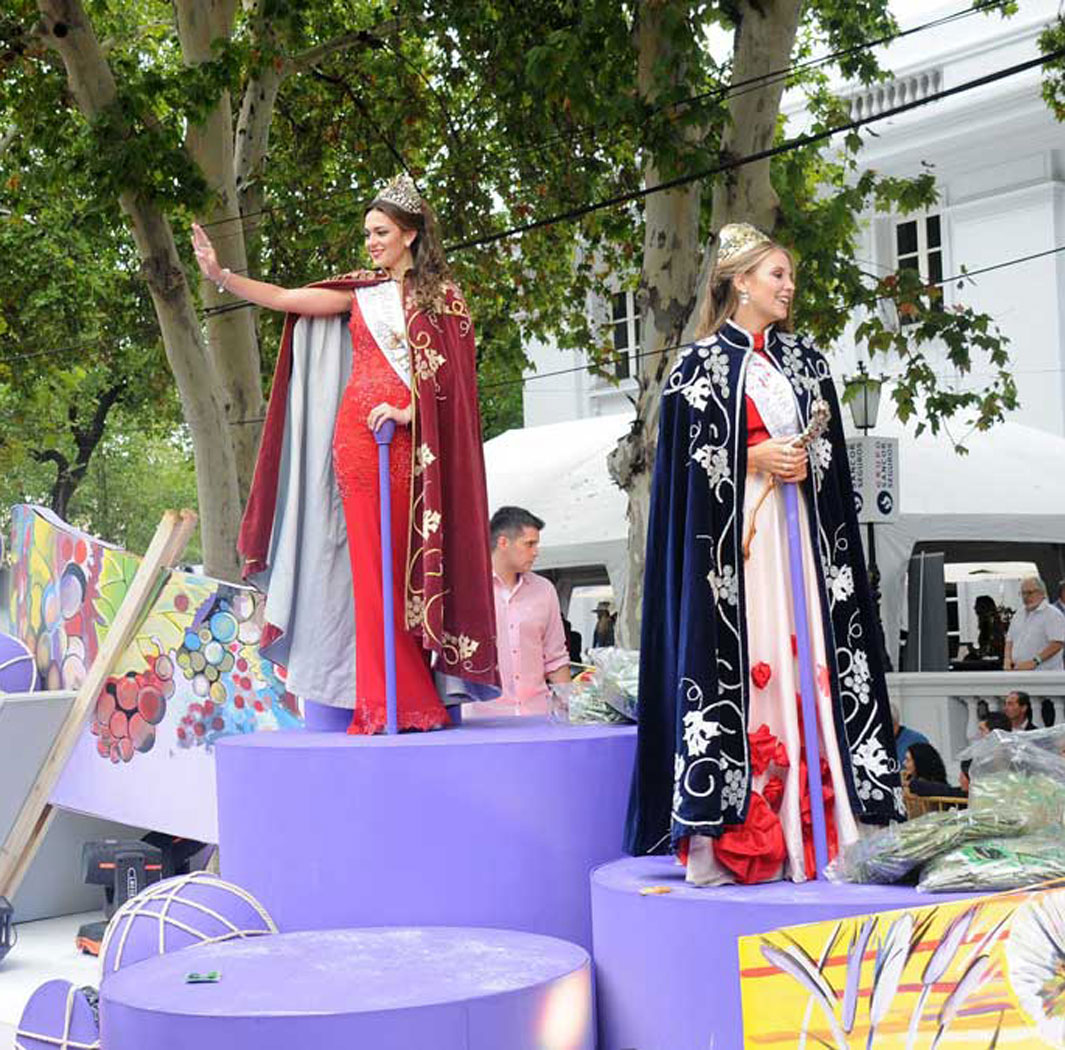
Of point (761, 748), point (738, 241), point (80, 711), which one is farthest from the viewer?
point (80, 711)

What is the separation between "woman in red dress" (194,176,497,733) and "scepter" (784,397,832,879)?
1.45 m

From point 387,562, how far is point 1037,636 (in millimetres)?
7184

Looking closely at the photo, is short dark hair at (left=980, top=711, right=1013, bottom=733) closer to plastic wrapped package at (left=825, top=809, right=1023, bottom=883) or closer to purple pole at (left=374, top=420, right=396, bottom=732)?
purple pole at (left=374, top=420, right=396, bottom=732)

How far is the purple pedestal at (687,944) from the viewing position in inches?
160

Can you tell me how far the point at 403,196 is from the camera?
5840mm

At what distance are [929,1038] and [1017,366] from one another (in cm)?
1565

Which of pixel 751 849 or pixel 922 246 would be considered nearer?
pixel 751 849

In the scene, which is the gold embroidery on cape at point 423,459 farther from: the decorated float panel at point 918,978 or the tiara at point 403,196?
the decorated float panel at point 918,978

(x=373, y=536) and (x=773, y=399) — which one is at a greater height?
(x=773, y=399)

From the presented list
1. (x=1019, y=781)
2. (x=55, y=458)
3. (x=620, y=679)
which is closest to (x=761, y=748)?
(x=1019, y=781)

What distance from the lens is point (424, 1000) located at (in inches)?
149

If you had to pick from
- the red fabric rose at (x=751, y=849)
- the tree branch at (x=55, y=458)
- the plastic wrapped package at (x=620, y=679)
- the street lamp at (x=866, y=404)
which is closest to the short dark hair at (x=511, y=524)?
the plastic wrapped package at (x=620, y=679)

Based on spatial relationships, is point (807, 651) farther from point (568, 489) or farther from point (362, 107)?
point (568, 489)

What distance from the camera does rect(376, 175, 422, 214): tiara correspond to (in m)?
5.83
